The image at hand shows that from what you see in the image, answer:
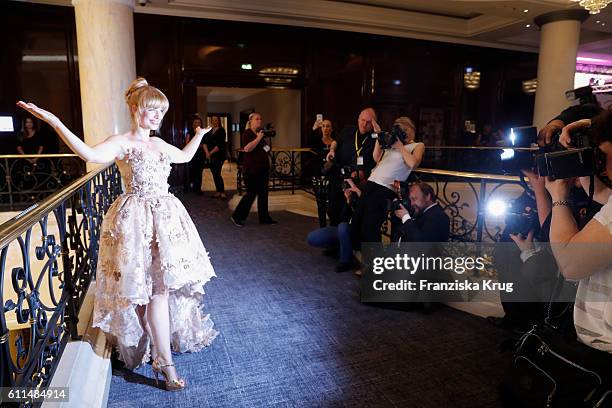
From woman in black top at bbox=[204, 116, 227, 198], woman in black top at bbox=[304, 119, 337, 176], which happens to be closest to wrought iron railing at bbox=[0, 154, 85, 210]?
woman in black top at bbox=[204, 116, 227, 198]

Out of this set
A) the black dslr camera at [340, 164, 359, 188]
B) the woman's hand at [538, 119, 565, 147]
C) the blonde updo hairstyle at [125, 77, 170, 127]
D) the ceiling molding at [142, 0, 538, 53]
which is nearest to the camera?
the blonde updo hairstyle at [125, 77, 170, 127]

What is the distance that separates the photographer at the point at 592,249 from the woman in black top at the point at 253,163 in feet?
13.7

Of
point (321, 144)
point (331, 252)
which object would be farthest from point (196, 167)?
point (331, 252)

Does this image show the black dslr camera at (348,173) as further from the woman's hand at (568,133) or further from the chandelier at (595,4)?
the chandelier at (595,4)

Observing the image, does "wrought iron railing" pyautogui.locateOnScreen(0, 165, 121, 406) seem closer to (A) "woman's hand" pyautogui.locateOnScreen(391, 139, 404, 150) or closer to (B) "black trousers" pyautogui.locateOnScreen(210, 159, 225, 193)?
(A) "woman's hand" pyautogui.locateOnScreen(391, 139, 404, 150)

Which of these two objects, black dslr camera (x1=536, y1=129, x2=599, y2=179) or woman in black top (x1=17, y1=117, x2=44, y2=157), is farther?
woman in black top (x1=17, y1=117, x2=44, y2=157)

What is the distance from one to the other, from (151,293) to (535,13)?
28.0ft

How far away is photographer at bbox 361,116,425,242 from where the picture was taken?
3250mm

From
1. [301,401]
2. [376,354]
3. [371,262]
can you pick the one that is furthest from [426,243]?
[301,401]

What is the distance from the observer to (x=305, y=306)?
3025 millimetres

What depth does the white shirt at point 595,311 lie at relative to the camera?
4.37 ft

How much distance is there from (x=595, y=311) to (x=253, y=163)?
444 cm

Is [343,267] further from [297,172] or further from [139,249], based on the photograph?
[297,172]

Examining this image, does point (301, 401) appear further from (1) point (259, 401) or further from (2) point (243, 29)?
(2) point (243, 29)
